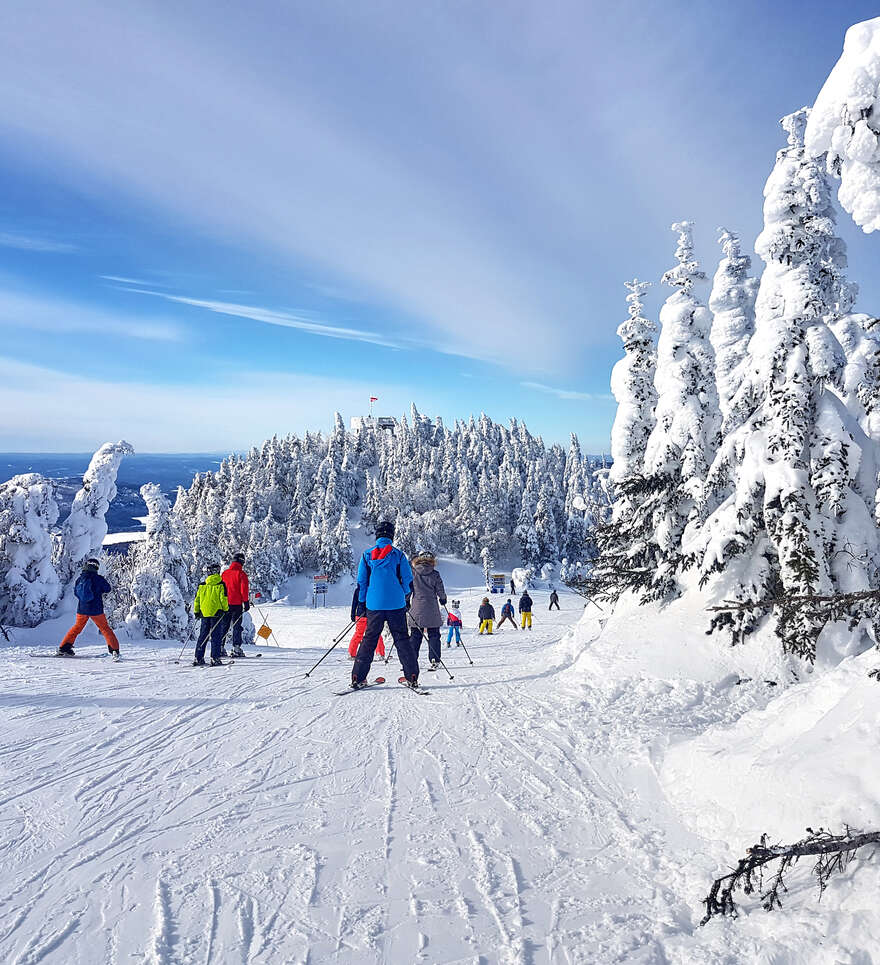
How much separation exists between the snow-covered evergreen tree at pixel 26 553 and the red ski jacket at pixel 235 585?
12740mm

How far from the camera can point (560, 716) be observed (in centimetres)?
646

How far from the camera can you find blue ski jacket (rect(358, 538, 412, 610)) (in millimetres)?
7230

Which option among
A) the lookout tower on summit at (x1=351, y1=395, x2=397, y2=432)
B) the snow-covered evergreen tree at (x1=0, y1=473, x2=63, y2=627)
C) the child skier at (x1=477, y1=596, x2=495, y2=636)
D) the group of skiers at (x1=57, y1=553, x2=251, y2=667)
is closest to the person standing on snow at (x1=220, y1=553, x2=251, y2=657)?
the group of skiers at (x1=57, y1=553, x2=251, y2=667)

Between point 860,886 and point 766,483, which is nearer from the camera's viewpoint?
point 860,886

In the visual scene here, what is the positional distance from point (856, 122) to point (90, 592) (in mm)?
12361

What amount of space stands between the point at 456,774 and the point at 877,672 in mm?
3335

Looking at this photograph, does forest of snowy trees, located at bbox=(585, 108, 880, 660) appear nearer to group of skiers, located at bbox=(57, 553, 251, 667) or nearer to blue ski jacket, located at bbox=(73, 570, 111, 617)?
group of skiers, located at bbox=(57, 553, 251, 667)

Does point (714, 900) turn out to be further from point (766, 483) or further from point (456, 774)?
point (766, 483)

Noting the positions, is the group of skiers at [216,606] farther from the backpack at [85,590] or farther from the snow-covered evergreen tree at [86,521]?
the snow-covered evergreen tree at [86,521]

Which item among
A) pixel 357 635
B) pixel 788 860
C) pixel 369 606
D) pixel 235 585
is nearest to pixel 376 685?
pixel 369 606

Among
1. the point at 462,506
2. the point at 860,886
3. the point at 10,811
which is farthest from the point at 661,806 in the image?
the point at 462,506

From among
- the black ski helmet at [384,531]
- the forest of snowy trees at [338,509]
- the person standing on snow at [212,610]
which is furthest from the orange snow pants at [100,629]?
the forest of snowy trees at [338,509]

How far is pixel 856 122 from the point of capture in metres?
3.76

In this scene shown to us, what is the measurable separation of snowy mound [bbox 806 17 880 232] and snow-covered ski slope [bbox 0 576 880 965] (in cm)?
434
